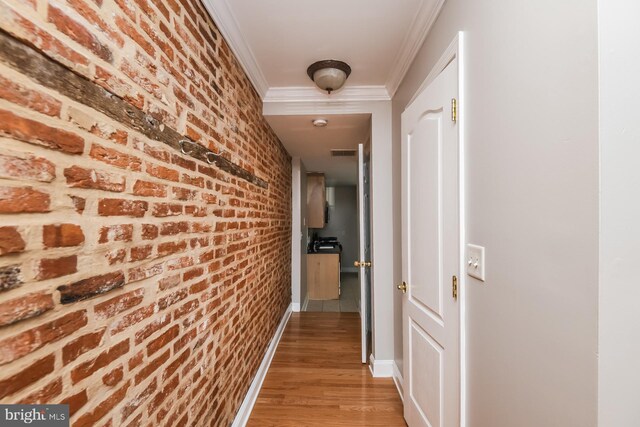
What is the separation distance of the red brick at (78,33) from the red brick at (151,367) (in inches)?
37.9

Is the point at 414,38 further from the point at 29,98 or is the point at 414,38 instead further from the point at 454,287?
the point at 29,98

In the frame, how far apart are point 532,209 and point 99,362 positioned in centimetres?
128

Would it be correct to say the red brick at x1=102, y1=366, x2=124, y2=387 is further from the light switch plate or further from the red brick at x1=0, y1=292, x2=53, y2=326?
the light switch plate

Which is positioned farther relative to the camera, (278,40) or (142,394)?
(278,40)

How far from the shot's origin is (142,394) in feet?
3.15

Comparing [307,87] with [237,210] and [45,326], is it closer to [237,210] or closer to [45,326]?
[237,210]

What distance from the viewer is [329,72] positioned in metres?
2.15

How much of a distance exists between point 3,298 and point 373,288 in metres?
2.43

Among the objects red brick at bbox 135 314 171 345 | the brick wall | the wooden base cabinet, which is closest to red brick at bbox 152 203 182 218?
the brick wall

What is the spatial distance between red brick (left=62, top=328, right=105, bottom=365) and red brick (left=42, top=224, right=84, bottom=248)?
0.24 m

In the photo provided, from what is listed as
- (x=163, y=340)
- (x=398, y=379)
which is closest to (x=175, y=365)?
(x=163, y=340)

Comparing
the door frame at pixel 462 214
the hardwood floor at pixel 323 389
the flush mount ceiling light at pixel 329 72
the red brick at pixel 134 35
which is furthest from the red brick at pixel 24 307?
the flush mount ceiling light at pixel 329 72

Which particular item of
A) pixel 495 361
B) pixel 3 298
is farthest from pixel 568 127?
pixel 3 298

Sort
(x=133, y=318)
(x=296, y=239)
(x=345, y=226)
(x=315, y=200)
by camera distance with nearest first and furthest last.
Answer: (x=133, y=318), (x=296, y=239), (x=315, y=200), (x=345, y=226)
